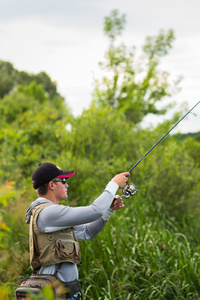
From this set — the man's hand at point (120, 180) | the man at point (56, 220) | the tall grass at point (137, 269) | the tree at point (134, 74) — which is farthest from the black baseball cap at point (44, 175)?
the tree at point (134, 74)

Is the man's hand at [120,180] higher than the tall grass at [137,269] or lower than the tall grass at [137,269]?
higher

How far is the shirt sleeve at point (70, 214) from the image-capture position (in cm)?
228

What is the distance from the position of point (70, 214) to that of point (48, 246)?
1.01ft

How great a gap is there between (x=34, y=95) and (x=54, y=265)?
38.0m

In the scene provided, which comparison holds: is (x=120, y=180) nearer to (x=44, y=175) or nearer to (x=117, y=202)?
(x=117, y=202)

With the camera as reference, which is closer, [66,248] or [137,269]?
[66,248]

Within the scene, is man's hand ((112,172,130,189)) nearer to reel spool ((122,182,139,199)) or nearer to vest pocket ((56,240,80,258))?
reel spool ((122,182,139,199))

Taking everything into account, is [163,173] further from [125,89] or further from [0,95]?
[0,95]

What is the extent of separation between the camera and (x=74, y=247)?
253 cm

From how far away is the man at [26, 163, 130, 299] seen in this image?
2305 millimetres

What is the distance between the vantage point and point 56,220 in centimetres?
232

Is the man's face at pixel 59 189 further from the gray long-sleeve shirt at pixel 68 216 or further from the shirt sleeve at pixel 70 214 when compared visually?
the shirt sleeve at pixel 70 214

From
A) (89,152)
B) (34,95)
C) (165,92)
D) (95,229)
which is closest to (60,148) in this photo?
(89,152)

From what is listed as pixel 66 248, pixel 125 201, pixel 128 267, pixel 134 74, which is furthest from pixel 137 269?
pixel 134 74
